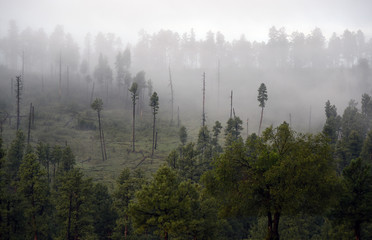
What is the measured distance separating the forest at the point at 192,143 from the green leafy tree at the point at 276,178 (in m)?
0.12

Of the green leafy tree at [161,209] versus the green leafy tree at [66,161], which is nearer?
the green leafy tree at [161,209]

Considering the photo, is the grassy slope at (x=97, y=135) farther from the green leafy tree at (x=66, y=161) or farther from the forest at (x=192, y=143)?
the green leafy tree at (x=66, y=161)

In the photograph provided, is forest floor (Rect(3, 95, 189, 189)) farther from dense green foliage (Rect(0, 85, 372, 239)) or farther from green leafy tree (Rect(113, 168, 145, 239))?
dense green foliage (Rect(0, 85, 372, 239))

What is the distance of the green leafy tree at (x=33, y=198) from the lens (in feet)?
94.0

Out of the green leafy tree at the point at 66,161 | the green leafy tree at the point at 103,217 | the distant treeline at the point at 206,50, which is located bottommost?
the green leafy tree at the point at 103,217

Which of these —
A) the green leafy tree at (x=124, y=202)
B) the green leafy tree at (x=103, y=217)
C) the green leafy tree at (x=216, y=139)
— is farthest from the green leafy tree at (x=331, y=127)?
the green leafy tree at (x=103, y=217)

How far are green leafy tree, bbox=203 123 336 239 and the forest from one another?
4.9 inches

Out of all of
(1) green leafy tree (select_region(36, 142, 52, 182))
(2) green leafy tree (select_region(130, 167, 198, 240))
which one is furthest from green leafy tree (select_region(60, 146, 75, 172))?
(2) green leafy tree (select_region(130, 167, 198, 240))

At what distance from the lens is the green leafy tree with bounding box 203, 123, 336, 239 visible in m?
19.2

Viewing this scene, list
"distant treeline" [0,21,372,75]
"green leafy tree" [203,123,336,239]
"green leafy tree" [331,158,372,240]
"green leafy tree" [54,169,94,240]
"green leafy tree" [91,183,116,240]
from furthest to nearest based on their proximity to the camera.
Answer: "distant treeline" [0,21,372,75], "green leafy tree" [91,183,116,240], "green leafy tree" [54,169,94,240], "green leafy tree" [331,158,372,240], "green leafy tree" [203,123,336,239]

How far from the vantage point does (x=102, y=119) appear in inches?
3135

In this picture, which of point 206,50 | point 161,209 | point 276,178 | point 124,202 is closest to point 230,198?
point 276,178

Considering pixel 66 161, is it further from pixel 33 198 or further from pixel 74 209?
pixel 74 209

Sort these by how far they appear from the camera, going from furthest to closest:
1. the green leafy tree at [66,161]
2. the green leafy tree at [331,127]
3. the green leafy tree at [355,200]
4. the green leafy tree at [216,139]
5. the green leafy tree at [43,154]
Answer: the green leafy tree at [216,139] → the green leafy tree at [331,127] → the green leafy tree at [43,154] → the green leafy tree at [66,161] → the green leafy tree at [355,200]
